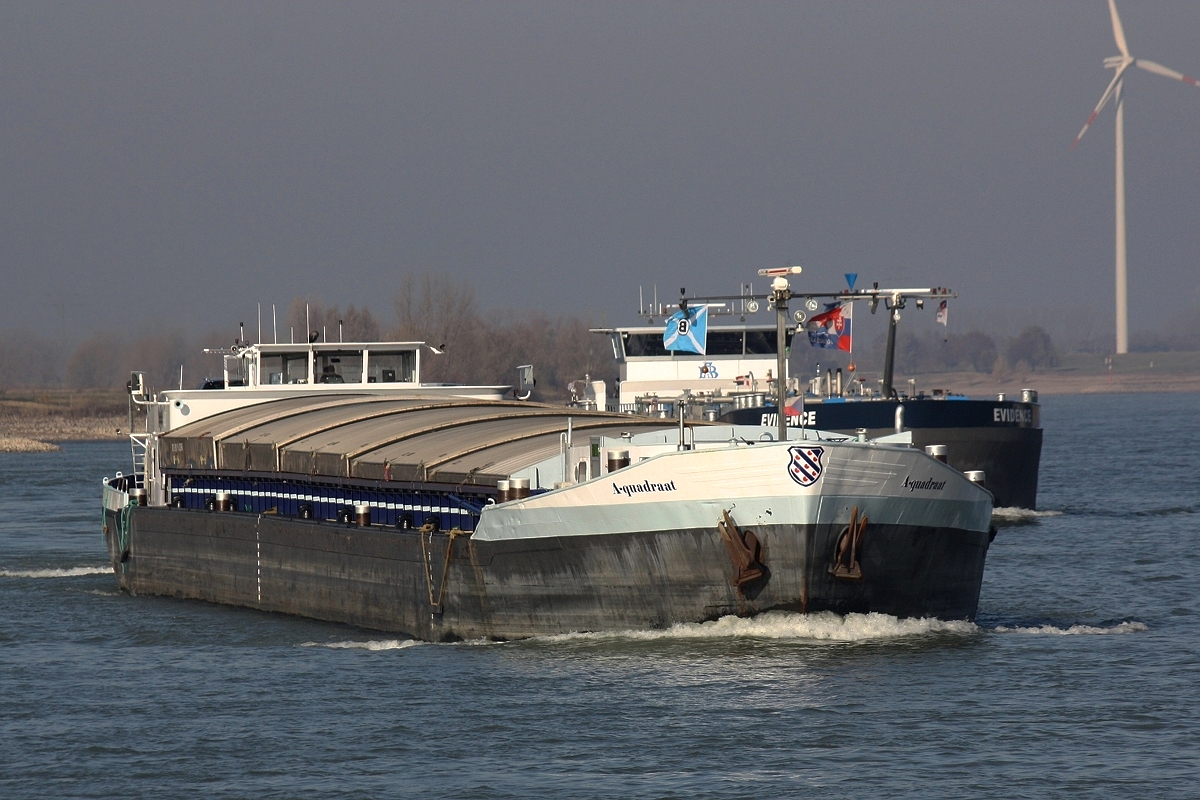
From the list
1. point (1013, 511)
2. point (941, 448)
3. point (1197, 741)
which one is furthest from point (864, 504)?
point (1013, 511)

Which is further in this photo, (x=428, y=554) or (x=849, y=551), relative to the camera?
(x=428, y=554)

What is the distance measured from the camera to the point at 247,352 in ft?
144

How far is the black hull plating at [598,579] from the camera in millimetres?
23891

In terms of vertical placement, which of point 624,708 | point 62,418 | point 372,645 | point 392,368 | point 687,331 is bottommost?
point 62,418

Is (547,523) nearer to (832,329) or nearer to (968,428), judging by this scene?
(832,329)

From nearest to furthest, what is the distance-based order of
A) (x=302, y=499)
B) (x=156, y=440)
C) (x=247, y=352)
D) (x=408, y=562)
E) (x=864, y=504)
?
(x=864, y=504) → (x=408, y=562) → (x=302, y=499) → (x=156, y=440) → (x=247, y=352)

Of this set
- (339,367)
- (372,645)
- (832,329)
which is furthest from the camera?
(339,367)

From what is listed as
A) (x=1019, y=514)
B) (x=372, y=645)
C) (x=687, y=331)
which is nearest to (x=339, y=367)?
(x=372, y=645)

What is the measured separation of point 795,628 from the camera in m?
23.8

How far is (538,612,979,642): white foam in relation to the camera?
23859mm

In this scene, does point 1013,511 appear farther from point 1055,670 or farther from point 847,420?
point 1055,670

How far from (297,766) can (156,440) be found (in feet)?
71.2

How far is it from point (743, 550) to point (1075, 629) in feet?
25.7

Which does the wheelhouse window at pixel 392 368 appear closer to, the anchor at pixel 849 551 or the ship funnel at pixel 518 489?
the ship funnel at pixel 518 489
